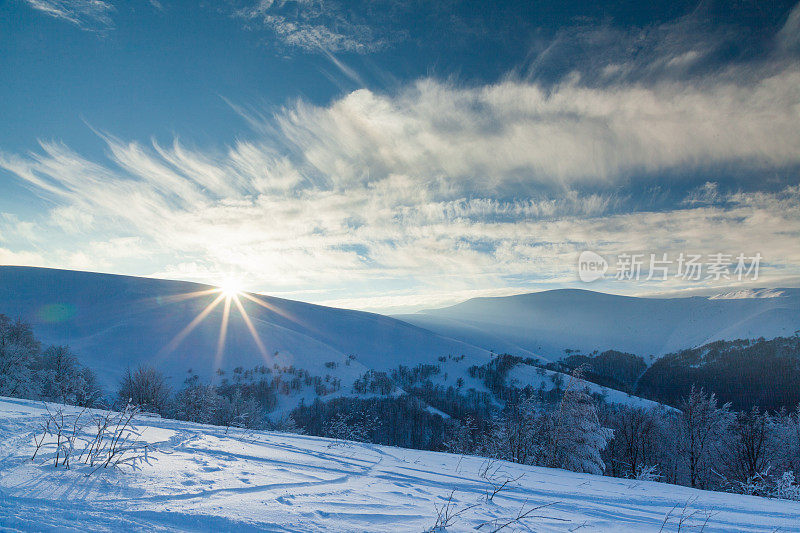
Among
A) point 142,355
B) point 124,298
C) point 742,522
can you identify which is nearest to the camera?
point 742,522

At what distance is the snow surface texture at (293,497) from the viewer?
2264 mm

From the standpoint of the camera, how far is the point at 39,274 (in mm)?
147375

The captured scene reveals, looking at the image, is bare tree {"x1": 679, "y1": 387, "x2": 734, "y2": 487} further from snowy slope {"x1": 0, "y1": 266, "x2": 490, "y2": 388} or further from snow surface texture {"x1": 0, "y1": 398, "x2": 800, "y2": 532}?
snowy slope {"x1": 0, "y1": 266, "x2": 490, "y2": 388}

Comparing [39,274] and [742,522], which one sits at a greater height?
[39,274]

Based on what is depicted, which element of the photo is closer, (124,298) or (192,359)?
(192,359)

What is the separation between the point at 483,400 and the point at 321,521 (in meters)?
139

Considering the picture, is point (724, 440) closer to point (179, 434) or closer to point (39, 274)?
point (179, 434)

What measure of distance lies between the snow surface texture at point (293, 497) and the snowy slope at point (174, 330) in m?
97.7

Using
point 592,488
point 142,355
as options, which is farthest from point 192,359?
point 592,488

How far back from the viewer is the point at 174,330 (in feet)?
399

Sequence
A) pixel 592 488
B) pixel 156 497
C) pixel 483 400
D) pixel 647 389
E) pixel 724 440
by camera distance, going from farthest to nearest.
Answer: pixel 647 389 < pixel 483 400 < pixel 724 440 < pixel 592 488 < pixel 156 497

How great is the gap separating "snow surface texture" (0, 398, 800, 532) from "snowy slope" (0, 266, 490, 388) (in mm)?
97691

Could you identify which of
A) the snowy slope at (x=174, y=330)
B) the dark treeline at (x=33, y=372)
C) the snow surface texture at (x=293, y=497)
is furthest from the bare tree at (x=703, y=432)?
the snowy slope at (x=174, y=330)

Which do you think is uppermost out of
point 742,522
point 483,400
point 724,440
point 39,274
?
point 39,274
